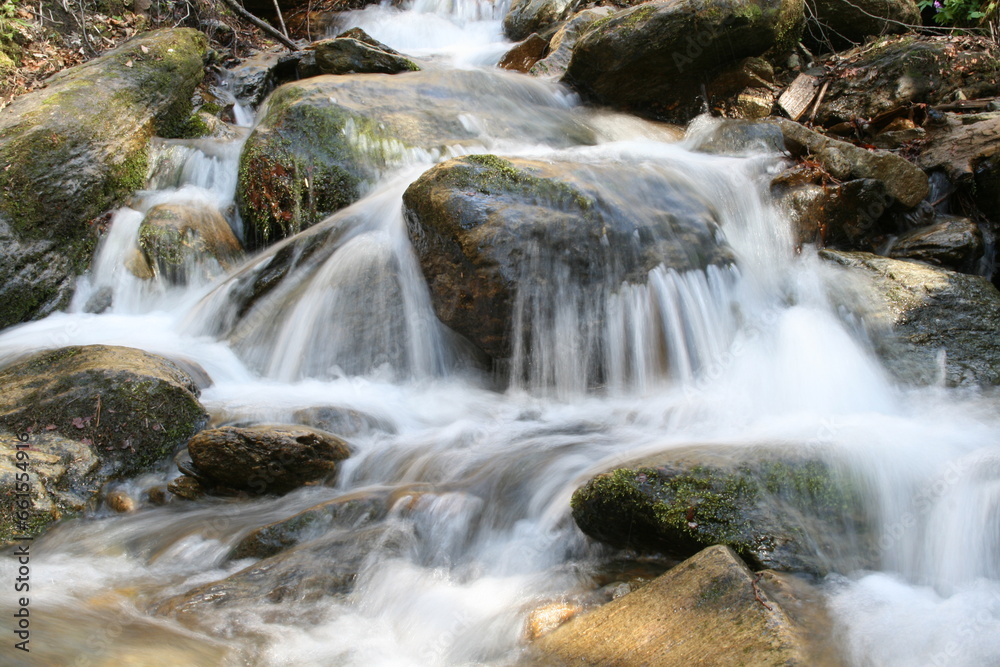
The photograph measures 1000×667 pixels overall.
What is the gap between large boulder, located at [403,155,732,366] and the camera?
16.3ft

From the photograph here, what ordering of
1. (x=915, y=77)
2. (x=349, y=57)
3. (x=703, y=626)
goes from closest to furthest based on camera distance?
1. (x=703, y=626)
2. (x=915, y=77)
3. (x=349, y=57)

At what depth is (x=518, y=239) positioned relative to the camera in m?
4.98

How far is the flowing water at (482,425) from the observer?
2615mm

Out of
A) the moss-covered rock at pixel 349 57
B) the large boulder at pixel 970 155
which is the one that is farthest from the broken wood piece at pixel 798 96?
the moss-covered rock at pixel 349 57

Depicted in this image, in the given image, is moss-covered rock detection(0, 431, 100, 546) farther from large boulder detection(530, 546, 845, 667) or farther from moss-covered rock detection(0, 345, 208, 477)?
large boulder detection(530, 546, 845, 667)

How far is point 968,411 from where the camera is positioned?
4.21 meters

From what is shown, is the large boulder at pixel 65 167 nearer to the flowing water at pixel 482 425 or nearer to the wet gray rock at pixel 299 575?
the flowing water at pixel 482 425

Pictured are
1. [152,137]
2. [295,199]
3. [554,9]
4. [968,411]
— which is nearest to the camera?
[968,411]

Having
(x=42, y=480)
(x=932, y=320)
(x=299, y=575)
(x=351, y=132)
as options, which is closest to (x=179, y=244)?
(x=351, y=132)

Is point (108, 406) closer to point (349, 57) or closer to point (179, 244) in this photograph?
point (179, 244)

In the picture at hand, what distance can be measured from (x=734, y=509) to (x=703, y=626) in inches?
29.9

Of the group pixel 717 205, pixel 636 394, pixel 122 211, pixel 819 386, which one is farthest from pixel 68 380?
pixel 717 205

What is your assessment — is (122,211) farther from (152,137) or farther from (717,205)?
(717,205)

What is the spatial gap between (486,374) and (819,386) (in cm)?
245
